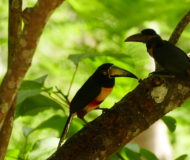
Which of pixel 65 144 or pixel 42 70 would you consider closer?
pixel 65 144

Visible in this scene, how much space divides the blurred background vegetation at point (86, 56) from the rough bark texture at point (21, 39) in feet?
0.69

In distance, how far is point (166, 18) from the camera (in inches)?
103

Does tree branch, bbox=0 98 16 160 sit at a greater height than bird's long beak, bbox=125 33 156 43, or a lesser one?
lesser

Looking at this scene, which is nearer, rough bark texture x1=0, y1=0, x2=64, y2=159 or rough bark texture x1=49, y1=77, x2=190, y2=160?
rough bark texture x1=0, y1=0, x2=64, y2=159

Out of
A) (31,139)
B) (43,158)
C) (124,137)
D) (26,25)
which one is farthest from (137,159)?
(31,139)

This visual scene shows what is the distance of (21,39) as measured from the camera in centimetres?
112

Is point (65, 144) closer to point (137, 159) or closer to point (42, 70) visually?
point (137, 159)

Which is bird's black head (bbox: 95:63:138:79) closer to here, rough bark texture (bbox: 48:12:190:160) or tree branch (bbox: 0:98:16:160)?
rough bark texture (bbox: 48:12:190:160)

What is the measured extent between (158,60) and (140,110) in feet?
0.65

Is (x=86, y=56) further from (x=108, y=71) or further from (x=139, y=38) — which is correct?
(x=139, y=38)

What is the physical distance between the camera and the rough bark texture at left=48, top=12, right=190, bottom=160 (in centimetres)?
140

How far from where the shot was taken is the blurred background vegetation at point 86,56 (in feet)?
5.32

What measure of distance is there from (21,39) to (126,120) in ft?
1.54

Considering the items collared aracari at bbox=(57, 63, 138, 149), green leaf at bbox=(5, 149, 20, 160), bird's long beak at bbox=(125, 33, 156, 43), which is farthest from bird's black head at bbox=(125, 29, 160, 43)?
green leaf at bbox=(5, 149, 20, 160)
